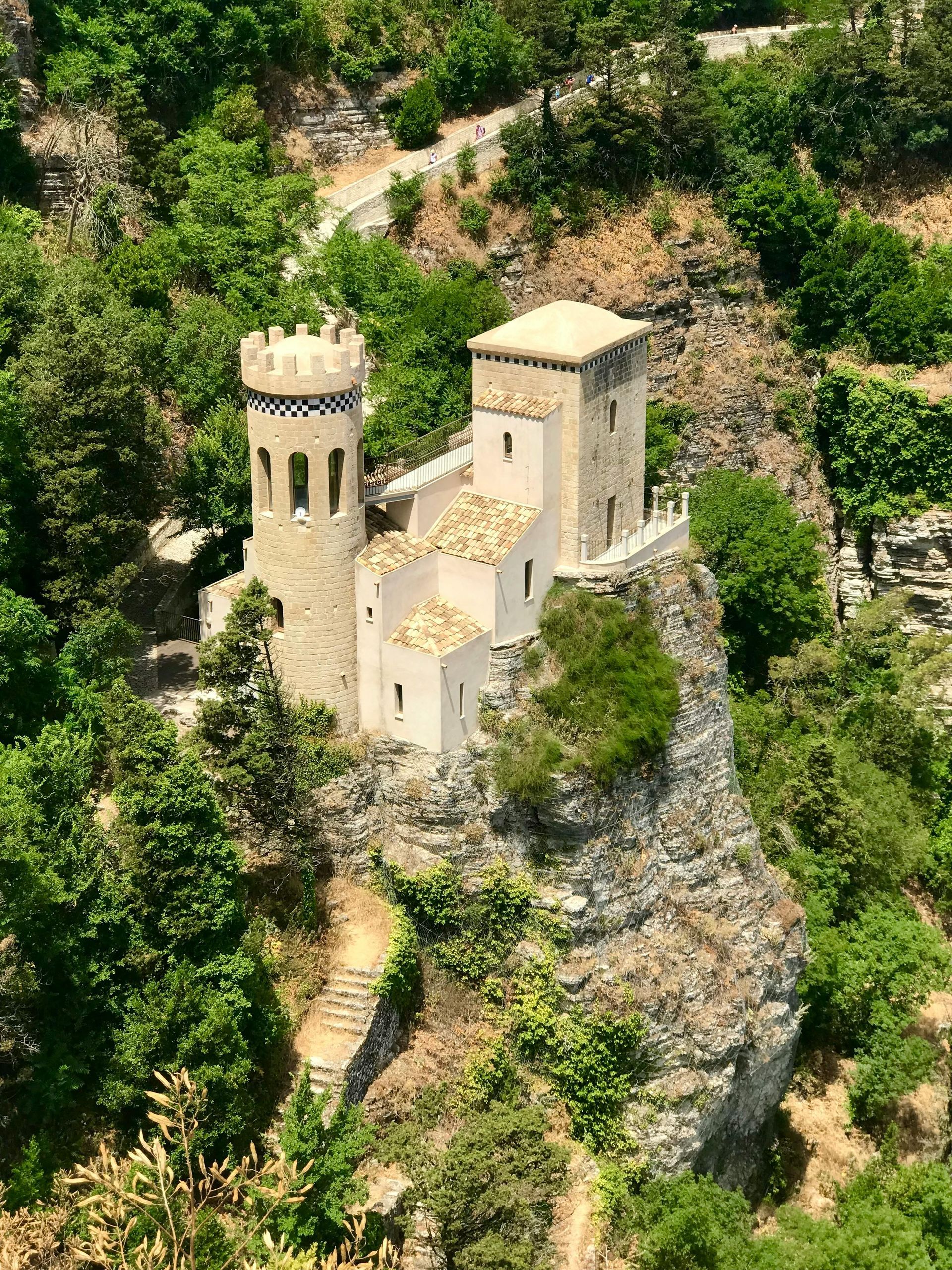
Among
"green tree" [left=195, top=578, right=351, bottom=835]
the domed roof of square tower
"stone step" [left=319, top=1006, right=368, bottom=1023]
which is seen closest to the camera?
"green tree" [left=195, top=578, right=351, bottom=835]

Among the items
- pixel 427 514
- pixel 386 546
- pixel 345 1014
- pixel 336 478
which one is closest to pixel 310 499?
pixel 336 478

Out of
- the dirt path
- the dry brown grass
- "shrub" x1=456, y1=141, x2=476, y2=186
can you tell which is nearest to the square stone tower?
the dirt path

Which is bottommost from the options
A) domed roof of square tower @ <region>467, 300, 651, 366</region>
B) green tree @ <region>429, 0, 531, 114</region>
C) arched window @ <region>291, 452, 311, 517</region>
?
arched window @ <region>291, 452, 311, 517</region>

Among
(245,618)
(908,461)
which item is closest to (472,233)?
(908,461)

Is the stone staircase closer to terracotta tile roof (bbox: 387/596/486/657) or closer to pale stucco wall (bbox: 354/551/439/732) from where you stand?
pale stucco wall (bbox: 354/551/439/732)

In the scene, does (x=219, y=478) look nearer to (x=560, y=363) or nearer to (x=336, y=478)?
(x=336, y=478)

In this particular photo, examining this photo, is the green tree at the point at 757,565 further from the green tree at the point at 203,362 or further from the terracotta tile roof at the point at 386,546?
the green tree at the point at 203,362
